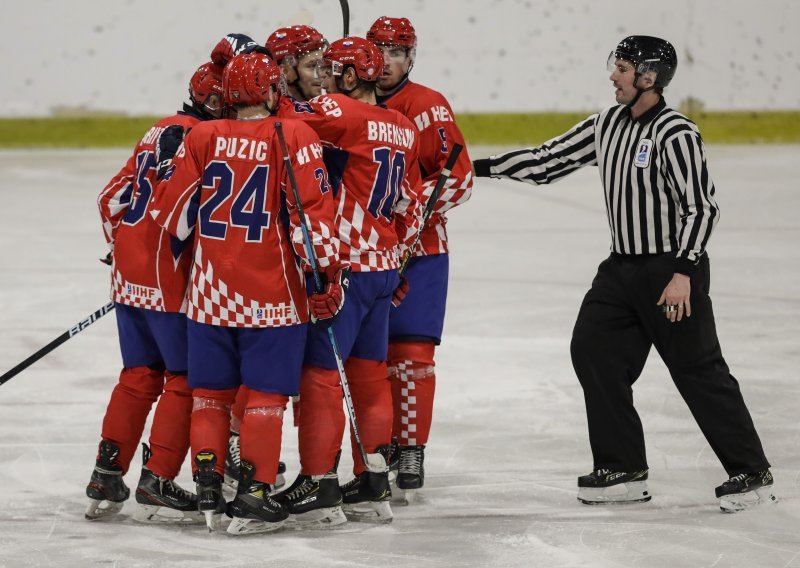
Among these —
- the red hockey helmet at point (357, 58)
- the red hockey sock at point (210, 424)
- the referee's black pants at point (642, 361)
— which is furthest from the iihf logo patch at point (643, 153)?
the red hockey sock at point (210, 424)

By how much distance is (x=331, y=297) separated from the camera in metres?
3.10

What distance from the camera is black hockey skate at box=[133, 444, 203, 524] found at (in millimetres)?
3309

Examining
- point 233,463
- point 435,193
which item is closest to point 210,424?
point 233,463

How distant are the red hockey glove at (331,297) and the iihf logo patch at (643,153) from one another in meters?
0.89

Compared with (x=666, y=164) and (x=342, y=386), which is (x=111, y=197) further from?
(x=666, y=164)

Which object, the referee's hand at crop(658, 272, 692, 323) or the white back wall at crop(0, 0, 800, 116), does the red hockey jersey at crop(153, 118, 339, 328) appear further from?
the white back wall at crop(0, 0, 800, 116)

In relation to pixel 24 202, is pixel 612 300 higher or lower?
higher

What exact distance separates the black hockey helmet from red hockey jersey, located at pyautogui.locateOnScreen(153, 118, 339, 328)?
0.95 m

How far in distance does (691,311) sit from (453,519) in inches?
33.7

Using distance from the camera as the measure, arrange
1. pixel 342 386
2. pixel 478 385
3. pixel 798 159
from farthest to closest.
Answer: pixel 798 159, pixel 478 385, pixel 342 386

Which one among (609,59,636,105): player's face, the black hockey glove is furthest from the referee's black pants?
the black hockey glove

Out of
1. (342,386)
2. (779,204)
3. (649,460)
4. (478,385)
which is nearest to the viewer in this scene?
(342,386)

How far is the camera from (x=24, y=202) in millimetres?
9047

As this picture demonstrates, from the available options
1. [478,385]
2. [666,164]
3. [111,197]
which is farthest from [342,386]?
[478,385]
